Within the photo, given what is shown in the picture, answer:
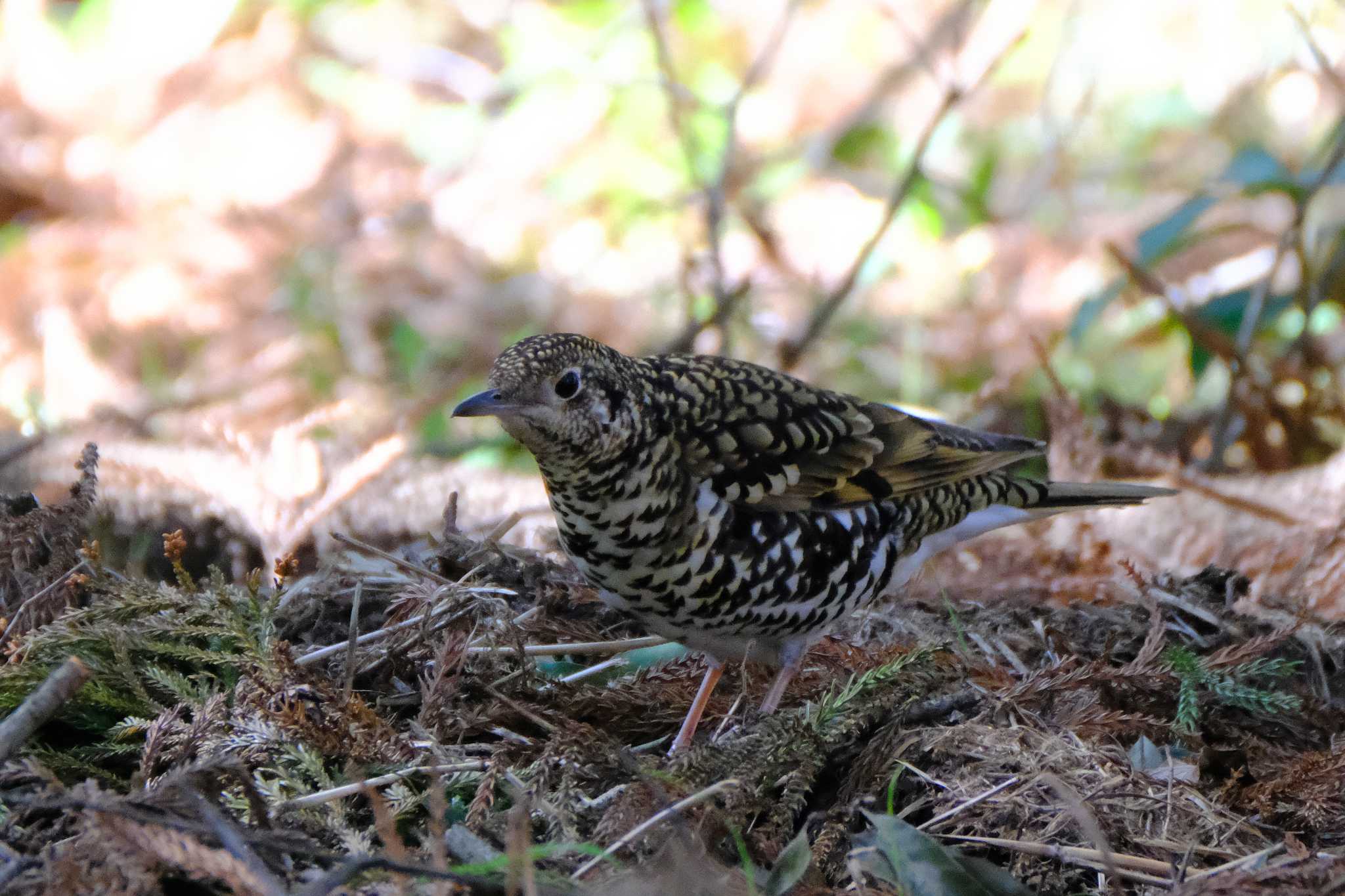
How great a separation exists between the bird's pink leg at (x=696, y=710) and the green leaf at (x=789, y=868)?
0.43 metres

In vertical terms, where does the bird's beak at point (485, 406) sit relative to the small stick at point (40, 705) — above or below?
above

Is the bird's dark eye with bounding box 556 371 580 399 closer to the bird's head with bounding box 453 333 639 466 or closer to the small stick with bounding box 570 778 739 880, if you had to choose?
the bird's head with bounding box 453 333 639 466

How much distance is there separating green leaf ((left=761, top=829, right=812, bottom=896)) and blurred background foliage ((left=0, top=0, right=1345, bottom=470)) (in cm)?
365

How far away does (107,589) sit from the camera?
270 centimetres

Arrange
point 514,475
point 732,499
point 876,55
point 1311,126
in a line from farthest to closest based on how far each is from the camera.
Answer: point 876,55 < point 1311,126 < point 514,475 < point 732,499

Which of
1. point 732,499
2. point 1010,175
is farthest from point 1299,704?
point 1010,175

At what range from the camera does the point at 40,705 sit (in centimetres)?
204

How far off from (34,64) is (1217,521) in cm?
776

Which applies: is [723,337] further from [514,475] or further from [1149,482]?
[1149,482]

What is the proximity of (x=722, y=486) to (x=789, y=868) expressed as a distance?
109cm

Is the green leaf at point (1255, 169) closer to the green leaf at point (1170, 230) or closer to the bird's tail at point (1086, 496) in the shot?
the green leaf at point (1170, 230)

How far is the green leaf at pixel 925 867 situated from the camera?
2.08 meters

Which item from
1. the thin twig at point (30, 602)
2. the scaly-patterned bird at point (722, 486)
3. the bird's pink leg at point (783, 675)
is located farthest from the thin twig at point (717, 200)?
the thin twig at point (30, 602)

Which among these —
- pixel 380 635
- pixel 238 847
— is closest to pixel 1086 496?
pixel 380 635
